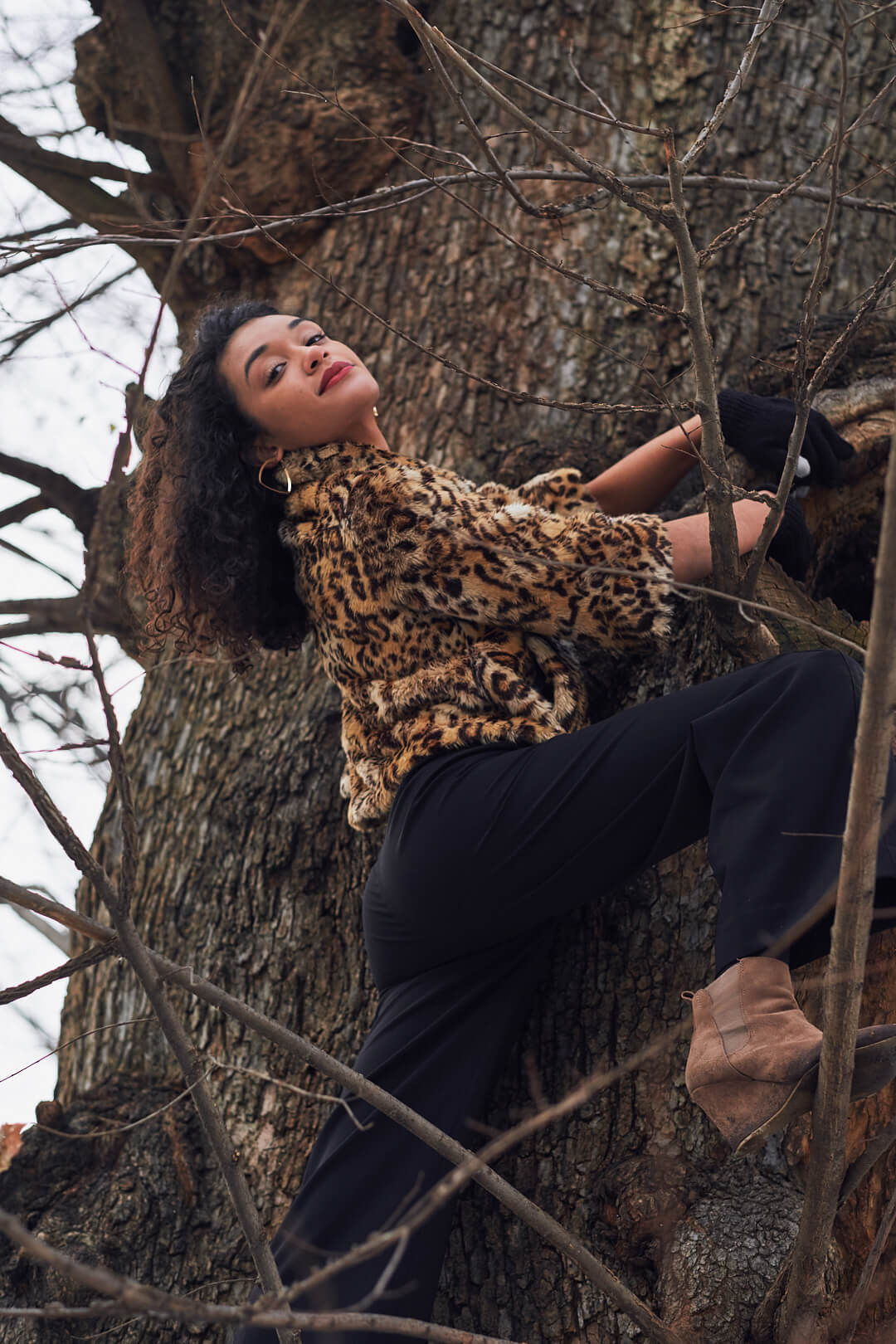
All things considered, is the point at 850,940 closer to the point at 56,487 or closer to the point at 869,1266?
the point at 869,1266

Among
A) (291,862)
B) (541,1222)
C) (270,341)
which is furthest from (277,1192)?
(270,341)

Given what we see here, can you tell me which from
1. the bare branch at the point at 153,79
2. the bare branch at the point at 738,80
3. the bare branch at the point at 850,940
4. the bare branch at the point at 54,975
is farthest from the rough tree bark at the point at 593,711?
the bare branch at the point at 54,975

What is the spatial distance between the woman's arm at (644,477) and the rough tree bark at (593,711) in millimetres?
184

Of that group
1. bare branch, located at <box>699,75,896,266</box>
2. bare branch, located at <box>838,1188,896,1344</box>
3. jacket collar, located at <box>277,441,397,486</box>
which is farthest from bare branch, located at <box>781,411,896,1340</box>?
jacket collar, located at <box>277,441,397,486</box>

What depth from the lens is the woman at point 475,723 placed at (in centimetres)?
168

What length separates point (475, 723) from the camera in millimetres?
2121

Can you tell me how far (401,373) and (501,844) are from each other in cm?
160

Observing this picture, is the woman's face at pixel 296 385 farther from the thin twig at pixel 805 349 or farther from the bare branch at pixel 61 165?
the bare branch at pixel 61 165

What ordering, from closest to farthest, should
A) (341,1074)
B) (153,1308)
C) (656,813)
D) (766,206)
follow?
(153,1308)
(341,1074)
(766,206)
(656,813)

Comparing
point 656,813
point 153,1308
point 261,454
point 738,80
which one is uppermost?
point 261,454

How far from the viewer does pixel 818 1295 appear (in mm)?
1584

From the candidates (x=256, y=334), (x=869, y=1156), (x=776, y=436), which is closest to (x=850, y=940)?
(x=869, y=1156)

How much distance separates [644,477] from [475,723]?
744 millimetres

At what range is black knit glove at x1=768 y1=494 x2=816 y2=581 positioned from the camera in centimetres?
229
